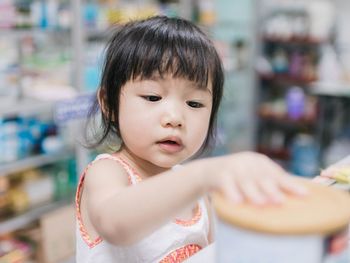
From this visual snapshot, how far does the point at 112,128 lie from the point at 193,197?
481 millimetres

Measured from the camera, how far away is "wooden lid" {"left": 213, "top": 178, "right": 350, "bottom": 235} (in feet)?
1.10

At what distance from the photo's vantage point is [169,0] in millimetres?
3244

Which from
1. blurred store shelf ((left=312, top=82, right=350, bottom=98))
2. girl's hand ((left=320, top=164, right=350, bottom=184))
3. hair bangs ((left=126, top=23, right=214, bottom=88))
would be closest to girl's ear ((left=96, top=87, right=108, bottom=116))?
hair bangs ((left=126, top=23, right=214, bottom=88))

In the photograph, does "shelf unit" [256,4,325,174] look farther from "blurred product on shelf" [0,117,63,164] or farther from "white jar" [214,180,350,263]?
"white jar" [214,180,350,263]

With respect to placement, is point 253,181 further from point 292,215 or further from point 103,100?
point 103,100

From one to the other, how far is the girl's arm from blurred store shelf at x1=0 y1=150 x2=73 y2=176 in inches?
70.6

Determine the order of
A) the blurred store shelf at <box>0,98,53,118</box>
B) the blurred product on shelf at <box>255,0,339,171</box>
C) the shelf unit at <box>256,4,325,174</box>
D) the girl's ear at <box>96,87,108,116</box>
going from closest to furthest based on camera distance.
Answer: the girl's ear at <box>96,87,108,116</box>
the blurred store shelf at <box>0,98,53,118</box>
the blurred product on shelf at <box>255,0,339,171</box>
the shelf unit at <box>256,4,325,174</box>

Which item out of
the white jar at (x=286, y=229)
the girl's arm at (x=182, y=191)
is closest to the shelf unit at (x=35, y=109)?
the girl's arm at (x=182, y=191)

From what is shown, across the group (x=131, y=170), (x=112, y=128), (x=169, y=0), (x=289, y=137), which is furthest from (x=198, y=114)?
(x=289, y=137)

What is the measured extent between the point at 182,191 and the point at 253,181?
2.6 inches

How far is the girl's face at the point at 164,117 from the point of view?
1.94 feet

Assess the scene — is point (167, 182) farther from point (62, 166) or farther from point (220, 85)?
point (62, 166)

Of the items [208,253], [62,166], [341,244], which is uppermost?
[341,244]

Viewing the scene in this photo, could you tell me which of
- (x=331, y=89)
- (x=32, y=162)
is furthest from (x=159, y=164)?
(x=331, y=89)
